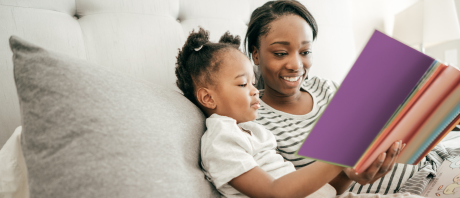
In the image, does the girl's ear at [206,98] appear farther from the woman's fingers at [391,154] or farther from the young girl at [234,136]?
the woman's fingers at [391,154]

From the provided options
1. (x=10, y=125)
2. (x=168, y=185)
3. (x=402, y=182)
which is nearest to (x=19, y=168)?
(x=10, y=125)

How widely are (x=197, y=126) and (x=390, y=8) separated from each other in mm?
2222

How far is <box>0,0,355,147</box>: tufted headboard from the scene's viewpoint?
0.75 m

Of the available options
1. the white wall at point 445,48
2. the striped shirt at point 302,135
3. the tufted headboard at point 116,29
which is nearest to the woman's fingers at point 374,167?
the striped shirt at point 302,135

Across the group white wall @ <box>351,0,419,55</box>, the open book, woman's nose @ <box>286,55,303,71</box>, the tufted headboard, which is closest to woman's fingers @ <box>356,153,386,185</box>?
the open book

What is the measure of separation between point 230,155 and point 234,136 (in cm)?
5

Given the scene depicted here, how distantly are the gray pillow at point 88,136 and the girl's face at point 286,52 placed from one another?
52cm

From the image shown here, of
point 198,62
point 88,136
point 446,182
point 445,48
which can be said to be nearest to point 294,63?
point 198,62

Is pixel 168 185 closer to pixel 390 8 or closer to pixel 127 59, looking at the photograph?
pixel 127 59

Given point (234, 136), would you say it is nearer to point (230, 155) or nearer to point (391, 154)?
point (230, 155)

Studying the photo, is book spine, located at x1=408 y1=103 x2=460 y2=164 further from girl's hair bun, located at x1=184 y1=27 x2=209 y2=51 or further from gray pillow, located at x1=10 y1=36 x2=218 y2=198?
girl's hair bun, located at x1=184 y1=27 x2=209 y2=51

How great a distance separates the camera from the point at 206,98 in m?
0.81

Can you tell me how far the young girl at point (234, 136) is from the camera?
0.55m

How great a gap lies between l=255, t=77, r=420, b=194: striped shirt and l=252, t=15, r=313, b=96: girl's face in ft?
0.34
